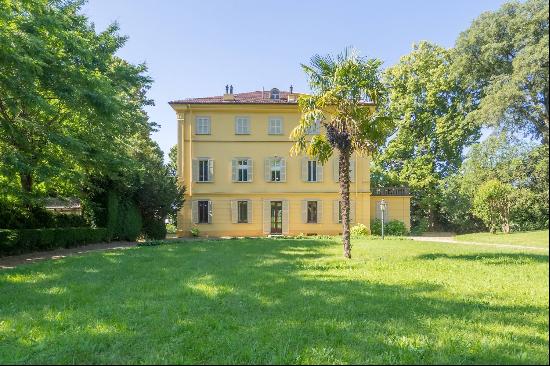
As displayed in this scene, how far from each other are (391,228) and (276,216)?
8116mm

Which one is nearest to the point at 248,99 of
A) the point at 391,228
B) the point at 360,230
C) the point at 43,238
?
the point at 360,230

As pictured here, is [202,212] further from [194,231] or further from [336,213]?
[336,213]

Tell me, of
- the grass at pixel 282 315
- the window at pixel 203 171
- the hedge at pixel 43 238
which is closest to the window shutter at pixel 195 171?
the window at pixel 203 171

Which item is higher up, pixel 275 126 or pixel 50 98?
pixel 275 126

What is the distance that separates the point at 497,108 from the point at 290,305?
4.36 meters

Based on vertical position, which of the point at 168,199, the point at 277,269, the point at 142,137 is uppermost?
the point at 142,137

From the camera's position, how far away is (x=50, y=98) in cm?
1477

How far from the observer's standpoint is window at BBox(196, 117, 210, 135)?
1158 inches

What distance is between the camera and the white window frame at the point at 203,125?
29422 mm

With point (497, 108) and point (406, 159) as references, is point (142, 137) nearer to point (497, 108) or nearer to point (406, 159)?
point (406, 159)

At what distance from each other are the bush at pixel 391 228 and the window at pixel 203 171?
12274 millimetres

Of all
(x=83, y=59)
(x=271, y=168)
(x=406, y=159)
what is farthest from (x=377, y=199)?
(x=83, y=59)

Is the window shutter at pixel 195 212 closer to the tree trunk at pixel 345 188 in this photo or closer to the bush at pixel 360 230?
the bush at pixel 360 230

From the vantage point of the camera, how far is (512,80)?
63.9 inches
